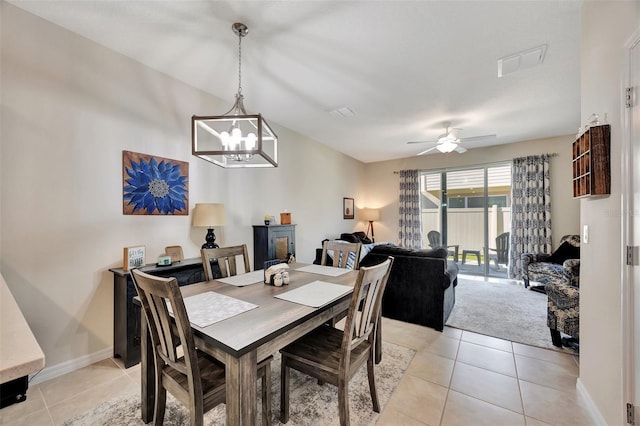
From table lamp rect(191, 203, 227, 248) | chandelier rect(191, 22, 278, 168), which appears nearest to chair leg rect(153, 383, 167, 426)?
chandelier rect(191, 22, 278, 168)

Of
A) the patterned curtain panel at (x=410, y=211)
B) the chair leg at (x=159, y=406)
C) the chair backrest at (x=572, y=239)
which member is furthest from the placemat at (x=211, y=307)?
the patterned curtain panel at (x=410, y=211)

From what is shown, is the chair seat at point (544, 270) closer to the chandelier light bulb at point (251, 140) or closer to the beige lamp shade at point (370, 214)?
the beige lamp shade at point (370, 214)

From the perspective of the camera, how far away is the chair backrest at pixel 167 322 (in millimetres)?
1101

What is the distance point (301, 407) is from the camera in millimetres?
1728

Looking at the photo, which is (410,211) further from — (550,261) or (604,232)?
(604,232)

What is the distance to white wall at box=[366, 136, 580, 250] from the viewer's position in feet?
15.4

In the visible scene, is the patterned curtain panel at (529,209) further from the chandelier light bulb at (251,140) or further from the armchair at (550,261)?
→ the chandelier light bulb at (251,140)

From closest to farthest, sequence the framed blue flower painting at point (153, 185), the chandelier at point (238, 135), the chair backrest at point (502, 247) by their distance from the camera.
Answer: the chandelier at point (238, 135) < the framed blue flower painting at point (153, 185) < the chair backrest at point (502, 247)

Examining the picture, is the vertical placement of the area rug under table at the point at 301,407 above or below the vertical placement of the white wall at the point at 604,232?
below

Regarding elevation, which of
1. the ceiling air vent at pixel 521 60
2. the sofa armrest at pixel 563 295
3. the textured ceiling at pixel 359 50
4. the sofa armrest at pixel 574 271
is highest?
the textured ceiling at pixel 359 50

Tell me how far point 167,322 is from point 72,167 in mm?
1900

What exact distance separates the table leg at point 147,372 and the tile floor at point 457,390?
476mm

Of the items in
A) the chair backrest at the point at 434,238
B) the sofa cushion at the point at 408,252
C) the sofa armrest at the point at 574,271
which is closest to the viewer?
the sofa armrest at the point at 574,271

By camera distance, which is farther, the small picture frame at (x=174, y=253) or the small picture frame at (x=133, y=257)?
the small picture frame at (x=174, y=253)
